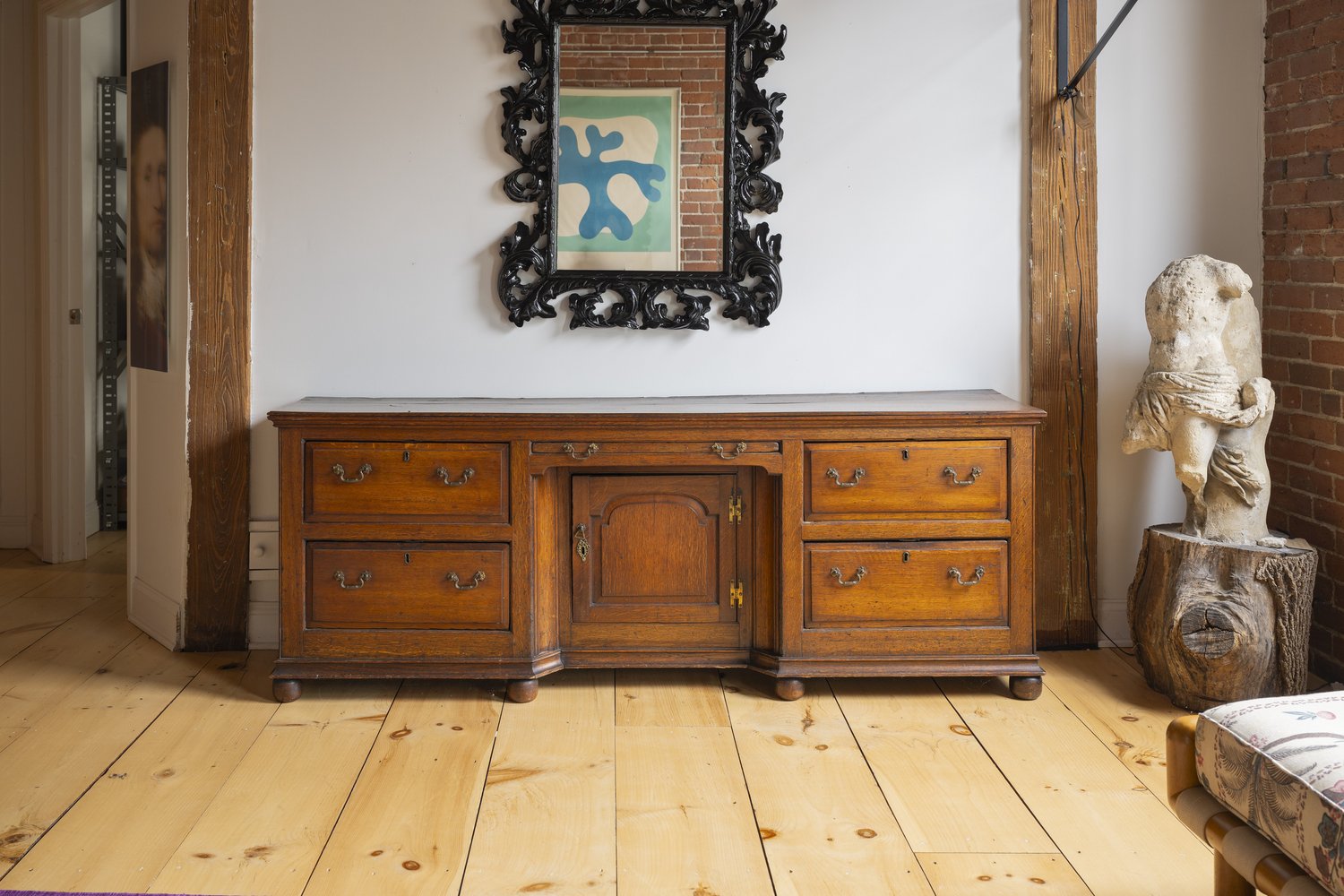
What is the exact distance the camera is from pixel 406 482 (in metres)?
3.33

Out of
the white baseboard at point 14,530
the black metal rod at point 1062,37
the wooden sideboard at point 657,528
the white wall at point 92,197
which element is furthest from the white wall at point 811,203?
the white baseboard at point 14,530

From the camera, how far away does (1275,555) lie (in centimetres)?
319

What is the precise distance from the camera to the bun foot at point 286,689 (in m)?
3.35

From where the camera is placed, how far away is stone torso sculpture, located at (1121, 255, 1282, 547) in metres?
3.29

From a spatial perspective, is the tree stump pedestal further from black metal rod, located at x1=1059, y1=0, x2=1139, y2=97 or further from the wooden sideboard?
black metal rod, located at x1=1059, y1=0, x2=1139, y2=97

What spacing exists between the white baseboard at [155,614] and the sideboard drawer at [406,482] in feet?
2.64

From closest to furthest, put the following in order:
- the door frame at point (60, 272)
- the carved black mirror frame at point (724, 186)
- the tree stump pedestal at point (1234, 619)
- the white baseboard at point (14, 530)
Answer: the tree stump pedestal at point (1234, 619) < the carved black mirror frame at point (724, 186) < the door frame at point (60, 272) < the white baseboard at point (14, 530)

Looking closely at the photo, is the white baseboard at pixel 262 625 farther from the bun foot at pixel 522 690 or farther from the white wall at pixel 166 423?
the bun foot at pixel 522 690

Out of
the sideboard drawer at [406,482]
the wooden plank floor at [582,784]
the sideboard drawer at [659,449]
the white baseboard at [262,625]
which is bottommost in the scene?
the wooden plank floor at [582,784]

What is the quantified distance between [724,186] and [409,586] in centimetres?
151

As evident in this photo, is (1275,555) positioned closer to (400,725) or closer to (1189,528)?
(1189,528)

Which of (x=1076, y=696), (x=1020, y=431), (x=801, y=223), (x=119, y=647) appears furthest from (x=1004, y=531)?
(x=119, y=647)

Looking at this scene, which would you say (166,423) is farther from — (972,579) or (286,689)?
(972,579)

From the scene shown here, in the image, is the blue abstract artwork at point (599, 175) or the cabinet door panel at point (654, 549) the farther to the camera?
the blue abstract artwork at point (599, 175)
